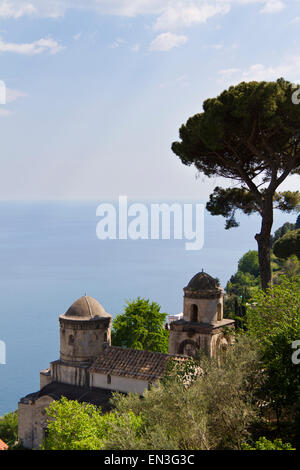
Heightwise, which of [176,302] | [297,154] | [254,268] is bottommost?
[176,302]

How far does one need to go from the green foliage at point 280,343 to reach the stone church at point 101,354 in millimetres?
4953

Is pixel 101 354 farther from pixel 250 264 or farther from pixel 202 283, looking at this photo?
pixel 250 264

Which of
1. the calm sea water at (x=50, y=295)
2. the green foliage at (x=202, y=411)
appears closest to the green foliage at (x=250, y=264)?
the calm sea water at (x=50, y=295)

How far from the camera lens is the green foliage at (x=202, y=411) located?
1335 cm

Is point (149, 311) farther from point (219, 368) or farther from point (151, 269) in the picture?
point (151, 269)

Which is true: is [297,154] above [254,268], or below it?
above

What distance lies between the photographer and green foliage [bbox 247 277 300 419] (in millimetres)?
15906

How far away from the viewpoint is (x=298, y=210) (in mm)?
29078

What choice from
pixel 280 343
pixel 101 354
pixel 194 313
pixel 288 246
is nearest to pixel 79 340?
pixel 101 354

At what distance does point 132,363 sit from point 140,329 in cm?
1224

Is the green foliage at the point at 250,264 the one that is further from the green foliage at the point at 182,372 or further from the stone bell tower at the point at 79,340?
the green foliage at the point at 182,372

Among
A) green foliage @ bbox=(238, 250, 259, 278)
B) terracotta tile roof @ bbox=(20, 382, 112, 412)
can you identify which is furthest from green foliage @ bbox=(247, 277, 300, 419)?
green foliage @ bbox=(238, 250, 259, 278)

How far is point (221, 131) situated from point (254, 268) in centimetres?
6502

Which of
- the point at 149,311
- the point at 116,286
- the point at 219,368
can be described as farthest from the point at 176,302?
the point at 219,368
